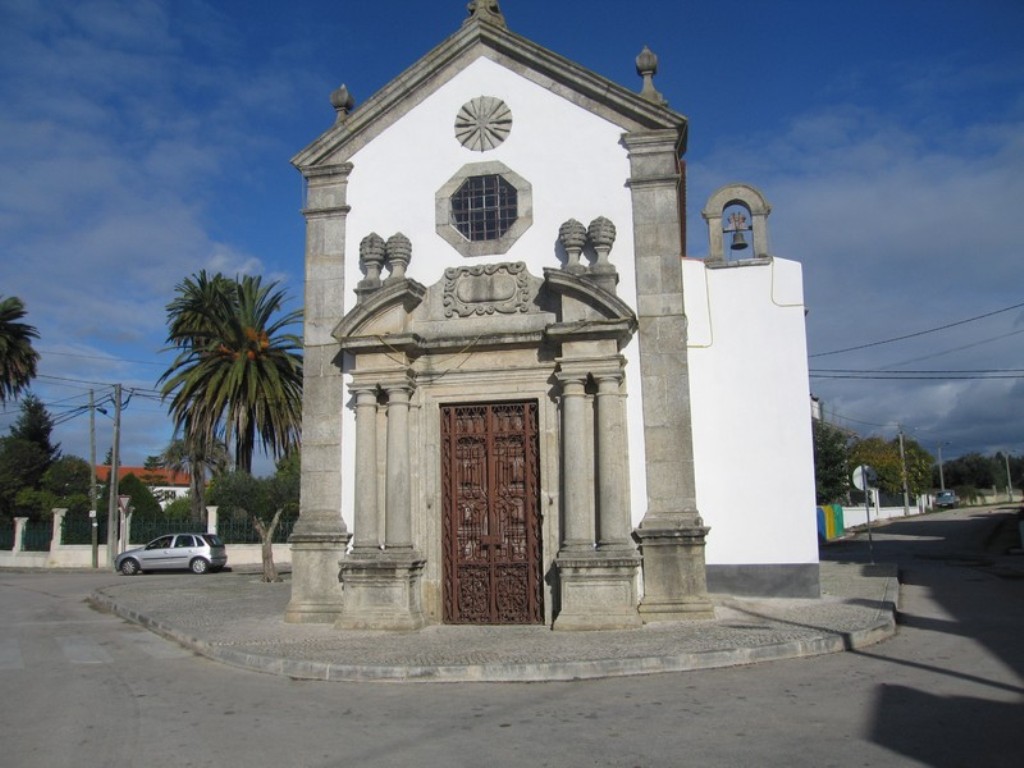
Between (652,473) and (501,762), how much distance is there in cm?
654

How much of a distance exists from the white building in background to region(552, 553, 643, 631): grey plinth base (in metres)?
0.03

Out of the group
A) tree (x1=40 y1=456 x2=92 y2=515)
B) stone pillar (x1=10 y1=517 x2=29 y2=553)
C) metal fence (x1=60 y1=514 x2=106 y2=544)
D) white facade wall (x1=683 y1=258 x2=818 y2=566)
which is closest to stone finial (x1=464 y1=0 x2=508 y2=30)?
white facade wall (x1=683 y1=258 x2=818 y2=566)

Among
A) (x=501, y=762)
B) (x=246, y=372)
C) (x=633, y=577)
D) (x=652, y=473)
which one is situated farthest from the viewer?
(x=246, y=372)

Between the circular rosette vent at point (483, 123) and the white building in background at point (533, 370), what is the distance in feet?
0.11

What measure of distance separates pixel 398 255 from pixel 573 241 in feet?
8.19

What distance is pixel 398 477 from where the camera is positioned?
37.7 feet

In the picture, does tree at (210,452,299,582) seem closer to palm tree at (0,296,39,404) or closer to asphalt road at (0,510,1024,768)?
palm tree at (0,296,39,404)

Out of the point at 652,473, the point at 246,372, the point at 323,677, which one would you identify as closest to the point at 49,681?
the point at 323,677

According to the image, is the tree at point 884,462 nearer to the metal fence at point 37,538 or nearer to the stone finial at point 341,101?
the metal fence at point 37,538

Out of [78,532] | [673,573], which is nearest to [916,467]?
[78,532]

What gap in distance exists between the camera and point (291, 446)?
2664 centimetres

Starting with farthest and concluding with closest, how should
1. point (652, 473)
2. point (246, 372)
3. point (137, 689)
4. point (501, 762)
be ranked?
1. point (246, 372)
2. point (652, 473)
3. point (137, 689)
4. point (501, 762)

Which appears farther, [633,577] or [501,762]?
[633,577]

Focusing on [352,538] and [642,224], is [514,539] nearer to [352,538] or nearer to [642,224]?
[352,538]
